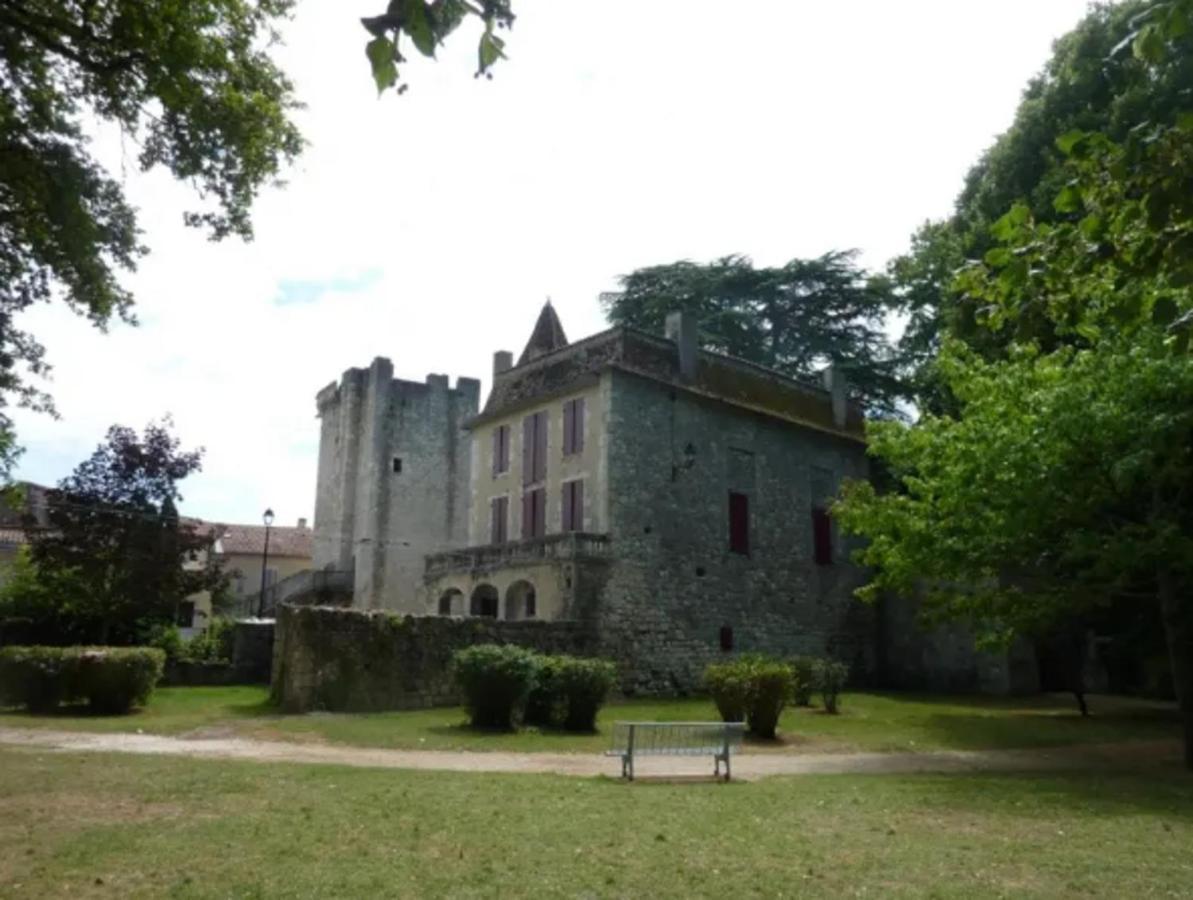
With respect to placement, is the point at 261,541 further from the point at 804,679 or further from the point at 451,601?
the point at 804,679

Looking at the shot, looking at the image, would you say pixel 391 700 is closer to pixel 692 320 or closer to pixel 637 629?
pixel 637 629

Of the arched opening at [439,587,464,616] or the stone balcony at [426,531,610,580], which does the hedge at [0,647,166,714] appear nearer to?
the stone balcony at [426,531,610,580]

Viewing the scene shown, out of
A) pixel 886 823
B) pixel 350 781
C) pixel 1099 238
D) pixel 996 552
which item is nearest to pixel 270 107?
pixel 350 781

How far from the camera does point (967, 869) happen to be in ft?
23.0

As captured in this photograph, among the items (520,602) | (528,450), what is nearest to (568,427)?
(528,450)

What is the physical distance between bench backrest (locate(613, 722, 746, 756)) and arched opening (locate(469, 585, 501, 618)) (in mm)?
15716

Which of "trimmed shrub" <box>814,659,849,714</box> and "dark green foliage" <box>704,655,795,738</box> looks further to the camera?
"trimmed shrub" <box>814,659,849,714</box>

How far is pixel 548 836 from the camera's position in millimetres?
7699

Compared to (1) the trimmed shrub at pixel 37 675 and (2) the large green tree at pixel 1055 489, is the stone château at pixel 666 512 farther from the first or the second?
(1) the trimmed shrub at pixel 37 675

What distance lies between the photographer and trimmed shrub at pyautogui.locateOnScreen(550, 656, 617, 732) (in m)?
17.6

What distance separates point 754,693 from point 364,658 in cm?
780

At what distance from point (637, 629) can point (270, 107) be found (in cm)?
1764

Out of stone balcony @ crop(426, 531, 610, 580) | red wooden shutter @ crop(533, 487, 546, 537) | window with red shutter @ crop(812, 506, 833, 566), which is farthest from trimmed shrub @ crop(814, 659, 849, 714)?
window with red shutter @ crop(812, 506, 833, 566)

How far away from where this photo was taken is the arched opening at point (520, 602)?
2703cm
